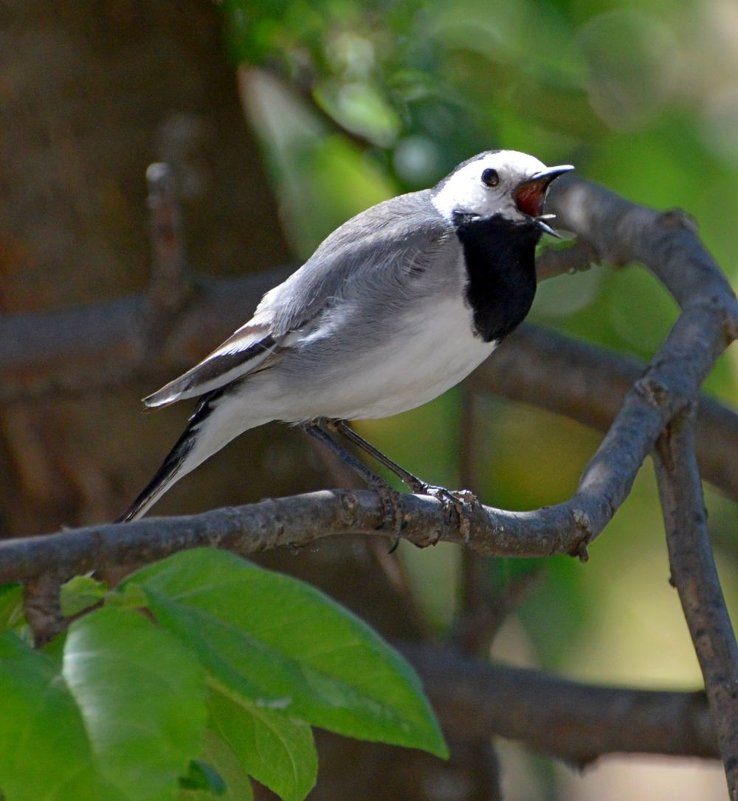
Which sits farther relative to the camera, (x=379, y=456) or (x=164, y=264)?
(x=164, y=264)

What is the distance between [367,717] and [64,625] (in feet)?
1.02

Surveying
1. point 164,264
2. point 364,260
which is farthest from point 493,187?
point 164,264

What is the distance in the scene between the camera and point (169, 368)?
374cm

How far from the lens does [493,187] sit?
2.88m

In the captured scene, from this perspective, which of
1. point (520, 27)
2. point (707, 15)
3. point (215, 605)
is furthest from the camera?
point (707, 15)

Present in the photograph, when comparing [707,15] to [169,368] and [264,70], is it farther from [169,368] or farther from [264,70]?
[169,368]

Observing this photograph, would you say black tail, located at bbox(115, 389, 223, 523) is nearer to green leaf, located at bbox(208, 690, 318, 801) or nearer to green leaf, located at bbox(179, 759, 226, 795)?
green leaf, located at bbox(208, 690, 318, 801)

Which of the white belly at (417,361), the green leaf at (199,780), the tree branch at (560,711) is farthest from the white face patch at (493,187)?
the green leaf at (199,780)

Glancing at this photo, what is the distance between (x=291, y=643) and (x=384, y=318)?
153cm

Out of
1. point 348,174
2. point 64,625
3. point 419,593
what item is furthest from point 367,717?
point 419,593

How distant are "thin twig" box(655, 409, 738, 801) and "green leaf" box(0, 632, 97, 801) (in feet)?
3.29

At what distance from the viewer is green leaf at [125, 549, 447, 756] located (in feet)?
3.86

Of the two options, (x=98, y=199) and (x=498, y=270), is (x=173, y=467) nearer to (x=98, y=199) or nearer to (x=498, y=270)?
(x=498, y=270)

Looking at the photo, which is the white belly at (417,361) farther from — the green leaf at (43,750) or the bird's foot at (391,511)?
the green leaf at (43,750)
